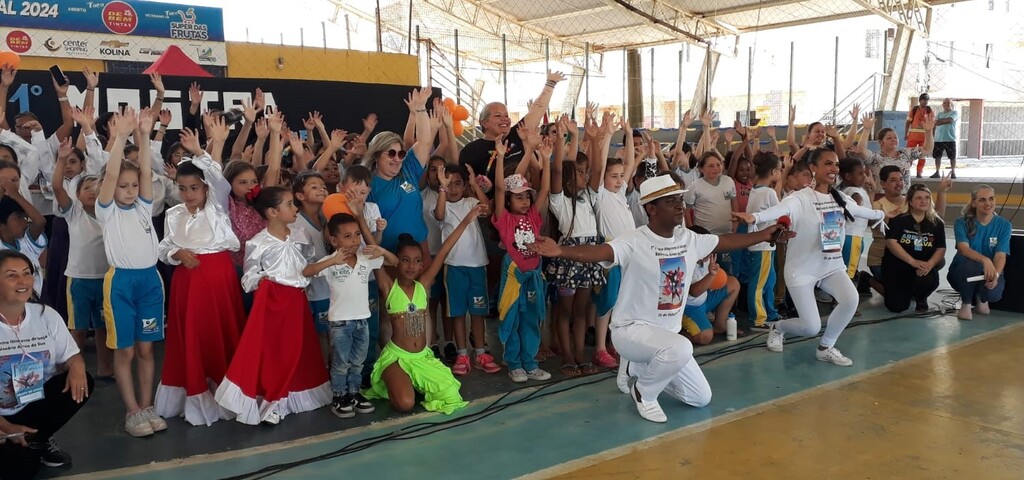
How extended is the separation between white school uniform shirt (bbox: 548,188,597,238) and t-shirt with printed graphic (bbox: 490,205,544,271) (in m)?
0.24

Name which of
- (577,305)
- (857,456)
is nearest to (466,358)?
(577,305)

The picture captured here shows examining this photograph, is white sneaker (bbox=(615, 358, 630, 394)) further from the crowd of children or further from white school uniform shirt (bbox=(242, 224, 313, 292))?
white school uniform shirt (bbox=(242, 224, 313, 292))

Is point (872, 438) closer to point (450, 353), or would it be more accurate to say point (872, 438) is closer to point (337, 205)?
point (450, 353)

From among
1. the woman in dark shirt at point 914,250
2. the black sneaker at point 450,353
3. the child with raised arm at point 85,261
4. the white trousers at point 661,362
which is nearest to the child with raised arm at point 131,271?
the child with raised arm at point 85,261

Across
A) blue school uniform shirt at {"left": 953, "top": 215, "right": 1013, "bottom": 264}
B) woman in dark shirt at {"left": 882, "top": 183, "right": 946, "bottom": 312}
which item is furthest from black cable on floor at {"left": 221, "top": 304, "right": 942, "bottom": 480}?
blue school uniform shirt at {"left": 953, "top": 215, "right": 1013, "bottom": 264}

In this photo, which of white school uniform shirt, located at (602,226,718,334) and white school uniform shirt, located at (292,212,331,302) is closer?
white school uniform shirt, located at (602,226,718,334)

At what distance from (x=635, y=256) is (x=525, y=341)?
3.40ft

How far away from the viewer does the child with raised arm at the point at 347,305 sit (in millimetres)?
3988

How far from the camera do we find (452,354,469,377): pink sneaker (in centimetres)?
469

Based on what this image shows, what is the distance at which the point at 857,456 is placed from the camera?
3.36 m

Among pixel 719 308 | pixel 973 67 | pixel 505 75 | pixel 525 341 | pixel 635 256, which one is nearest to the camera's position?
pixel 635 256

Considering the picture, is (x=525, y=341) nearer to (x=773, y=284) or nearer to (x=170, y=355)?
(x=170, y=355)

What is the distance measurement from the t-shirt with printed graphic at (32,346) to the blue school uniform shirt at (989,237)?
251 inches

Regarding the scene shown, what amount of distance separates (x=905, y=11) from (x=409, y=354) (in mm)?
16535
